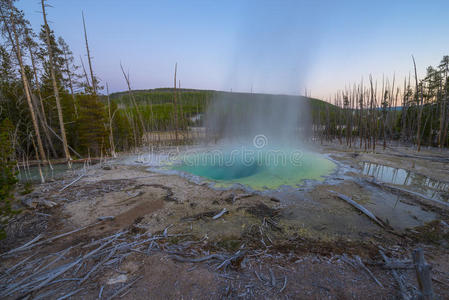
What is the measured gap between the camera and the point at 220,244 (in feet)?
11.9

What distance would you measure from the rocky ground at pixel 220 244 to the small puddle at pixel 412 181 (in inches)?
45.3

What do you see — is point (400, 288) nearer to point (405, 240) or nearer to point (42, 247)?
point (405, 240)

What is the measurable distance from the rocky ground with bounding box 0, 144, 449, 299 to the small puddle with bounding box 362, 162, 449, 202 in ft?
3.78

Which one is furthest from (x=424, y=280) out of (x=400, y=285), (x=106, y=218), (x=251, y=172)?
(x=251, y=172)

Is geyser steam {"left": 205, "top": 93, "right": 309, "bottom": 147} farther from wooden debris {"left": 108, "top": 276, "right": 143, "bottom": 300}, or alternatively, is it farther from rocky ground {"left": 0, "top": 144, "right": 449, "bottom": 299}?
wooden debris {"left": 108, "top": 276, "right": 143, "bottom": 300}

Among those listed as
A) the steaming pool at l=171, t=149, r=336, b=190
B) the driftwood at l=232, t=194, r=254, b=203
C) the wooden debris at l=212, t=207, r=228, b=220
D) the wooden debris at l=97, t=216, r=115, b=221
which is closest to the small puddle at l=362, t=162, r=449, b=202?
the steaming pool at l=171, t=149, r=336, b=190

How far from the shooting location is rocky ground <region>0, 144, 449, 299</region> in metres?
2.51

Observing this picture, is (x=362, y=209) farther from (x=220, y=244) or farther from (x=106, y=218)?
(x=106, y=218)

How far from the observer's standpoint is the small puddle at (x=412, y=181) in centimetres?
633

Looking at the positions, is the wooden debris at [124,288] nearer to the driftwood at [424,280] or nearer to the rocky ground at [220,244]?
the rocky ground at [220,244]

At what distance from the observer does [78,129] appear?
584 inches

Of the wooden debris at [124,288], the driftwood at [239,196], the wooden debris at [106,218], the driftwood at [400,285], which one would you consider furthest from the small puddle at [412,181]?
the wooden debris at [106,218]

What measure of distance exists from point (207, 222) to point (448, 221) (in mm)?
6679

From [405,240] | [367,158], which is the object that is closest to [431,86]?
[367,158]
